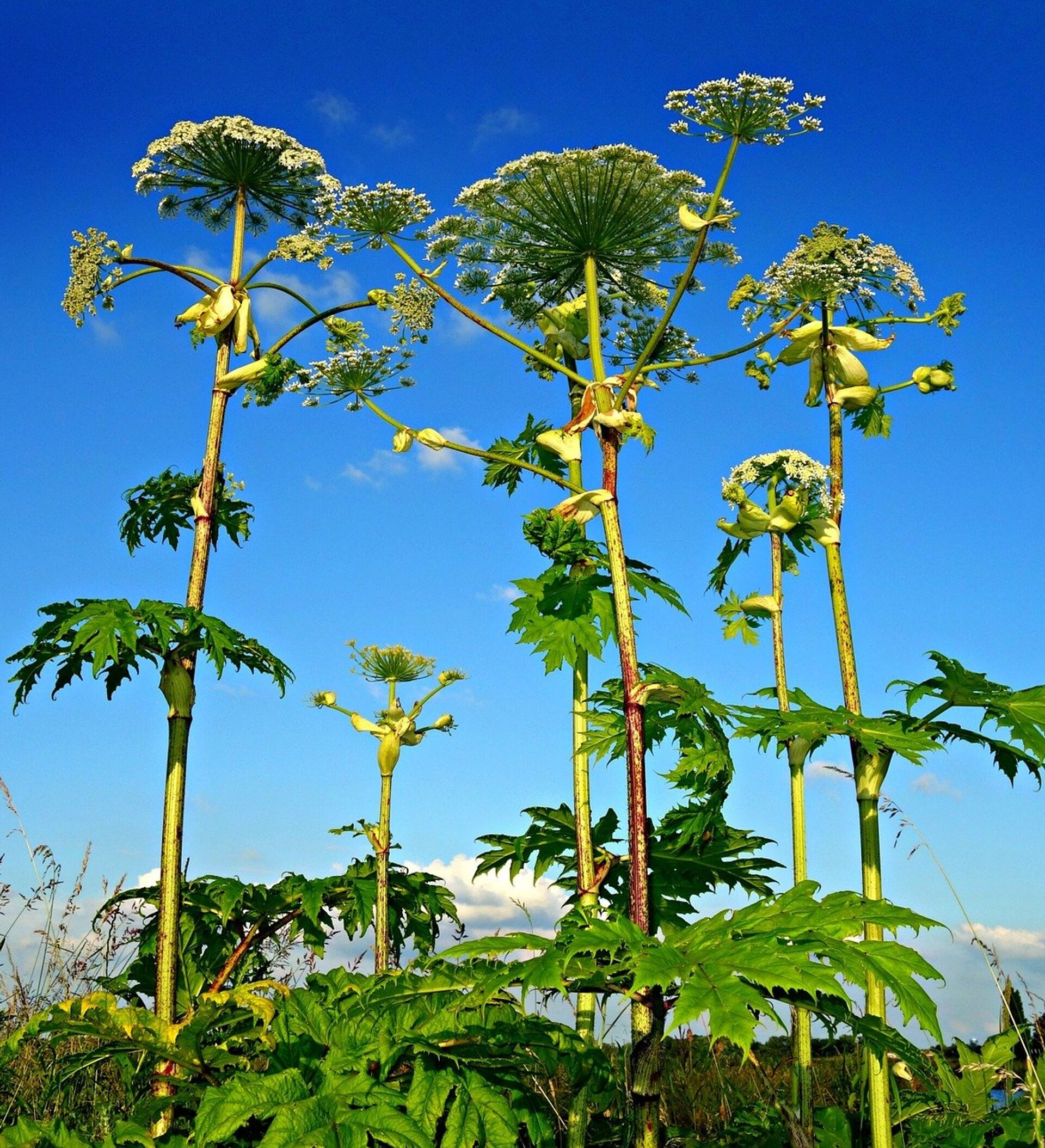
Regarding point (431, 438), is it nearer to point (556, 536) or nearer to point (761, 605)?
point (556, 536)

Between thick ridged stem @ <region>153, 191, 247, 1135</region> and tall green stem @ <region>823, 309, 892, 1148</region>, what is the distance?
2549 millimetres

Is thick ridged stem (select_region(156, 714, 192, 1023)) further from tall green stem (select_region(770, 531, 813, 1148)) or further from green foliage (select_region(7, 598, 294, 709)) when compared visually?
tall green stem (select_region(770, 531, 813, 1148))

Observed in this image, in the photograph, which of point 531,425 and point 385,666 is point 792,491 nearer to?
point 531,425

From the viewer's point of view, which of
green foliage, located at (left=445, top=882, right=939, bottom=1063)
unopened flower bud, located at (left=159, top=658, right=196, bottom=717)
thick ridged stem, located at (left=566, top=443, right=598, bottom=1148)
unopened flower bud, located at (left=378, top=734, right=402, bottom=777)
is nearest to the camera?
green foliage, located at (left=445, top=882, right=939, bottom=1063)

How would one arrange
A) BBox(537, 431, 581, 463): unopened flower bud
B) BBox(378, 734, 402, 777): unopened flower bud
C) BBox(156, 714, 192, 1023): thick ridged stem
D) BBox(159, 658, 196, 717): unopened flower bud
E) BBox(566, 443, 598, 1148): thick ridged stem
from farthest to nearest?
1. BBox(378, 734, 402, 777): unopened flower bud
2. BBox(159, 658, 196, 717): unopened flower bud
3. BBox(156, 714, 192, 1023): thick ridged stem
4. BBox(537, 431, 581, 463): unopened flower bud
5. BBox(566, 443, 598, 1148): thick ridged stem

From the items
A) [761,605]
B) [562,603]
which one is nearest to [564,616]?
[562,603]

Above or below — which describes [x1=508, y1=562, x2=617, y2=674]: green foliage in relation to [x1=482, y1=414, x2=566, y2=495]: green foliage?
below

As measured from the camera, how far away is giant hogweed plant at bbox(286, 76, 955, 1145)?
11.6 feet

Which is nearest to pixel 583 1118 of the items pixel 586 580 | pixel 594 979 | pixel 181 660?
pixel 594 979

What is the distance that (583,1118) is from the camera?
12.6 feet

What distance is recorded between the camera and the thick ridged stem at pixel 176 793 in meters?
4.67

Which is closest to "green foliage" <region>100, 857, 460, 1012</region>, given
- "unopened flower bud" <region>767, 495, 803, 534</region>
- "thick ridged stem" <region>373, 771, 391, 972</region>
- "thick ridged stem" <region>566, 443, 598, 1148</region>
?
"thick ridged stem" <region>373, 771, 391, 972</region>

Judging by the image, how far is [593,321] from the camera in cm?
440

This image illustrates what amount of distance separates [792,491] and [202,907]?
11.1ft
